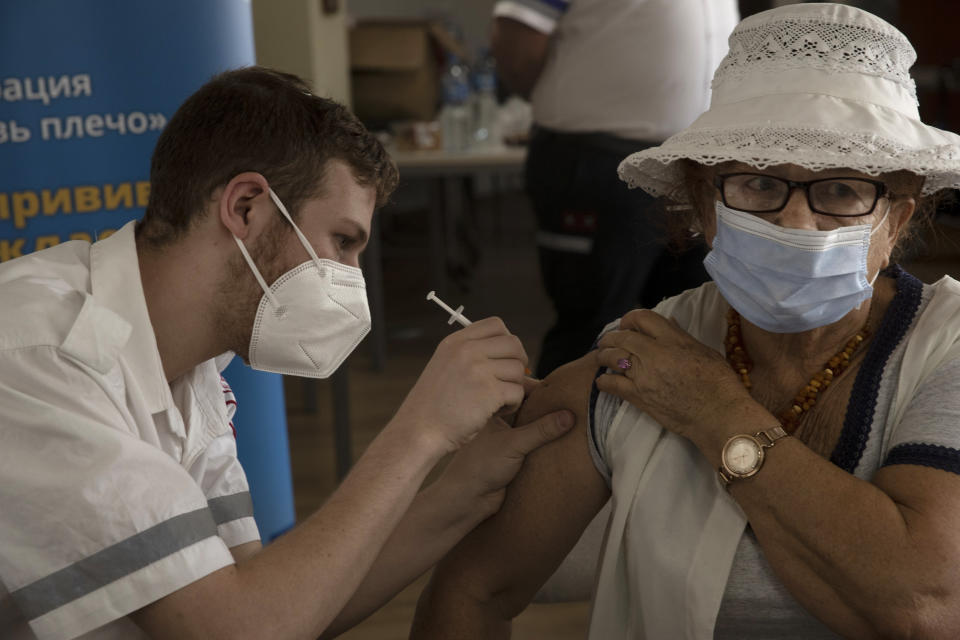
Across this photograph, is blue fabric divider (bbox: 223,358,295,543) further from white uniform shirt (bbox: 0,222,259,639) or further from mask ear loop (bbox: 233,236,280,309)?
white uniform shirt (bbox: 0,222,259,639)

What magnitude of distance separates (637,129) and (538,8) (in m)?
0.42

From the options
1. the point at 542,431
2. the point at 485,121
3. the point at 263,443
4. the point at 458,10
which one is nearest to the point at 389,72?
the point at 485,121

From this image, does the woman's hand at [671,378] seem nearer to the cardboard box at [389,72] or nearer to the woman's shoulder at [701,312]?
the woman's shoulder at [701,312]

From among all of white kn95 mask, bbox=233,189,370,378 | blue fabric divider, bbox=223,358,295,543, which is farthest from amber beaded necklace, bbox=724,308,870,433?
blue fabric divider, bbox=223,358,295,543

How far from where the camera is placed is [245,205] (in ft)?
4.31

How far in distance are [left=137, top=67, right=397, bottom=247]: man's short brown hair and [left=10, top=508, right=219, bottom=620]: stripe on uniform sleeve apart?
42 centimetres

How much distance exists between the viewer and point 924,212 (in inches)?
54.3

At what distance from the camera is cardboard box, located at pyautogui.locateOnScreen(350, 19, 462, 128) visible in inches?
212

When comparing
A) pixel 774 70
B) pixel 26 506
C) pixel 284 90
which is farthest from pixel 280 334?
pixel 774 70

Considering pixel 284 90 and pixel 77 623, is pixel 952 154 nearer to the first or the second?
pixel 284 90

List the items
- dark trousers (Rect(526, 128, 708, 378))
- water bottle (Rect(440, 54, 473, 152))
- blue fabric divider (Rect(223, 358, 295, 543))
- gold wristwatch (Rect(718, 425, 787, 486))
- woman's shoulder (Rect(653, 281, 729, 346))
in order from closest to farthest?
gold wristwatch (Rect(718, 425, 787, 486)) → woman's shoulder (Rect(653, 281, 729, 346)) → blue fabric divider (Rect(223, 358, 295, 543)) → dark trousers (Rect(526, 128, 708, 378)) → water bottle (Rect(440, 54, 473, 152))

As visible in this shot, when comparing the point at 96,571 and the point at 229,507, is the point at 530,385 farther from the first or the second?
the point at 96,571

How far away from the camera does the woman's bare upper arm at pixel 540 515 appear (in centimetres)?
139

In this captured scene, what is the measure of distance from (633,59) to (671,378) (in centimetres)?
167
